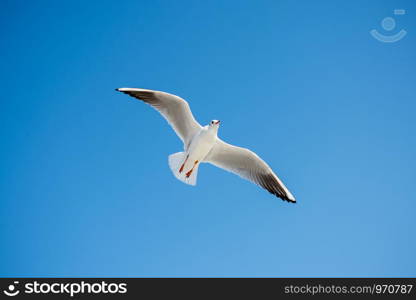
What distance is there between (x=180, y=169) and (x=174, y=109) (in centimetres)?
106

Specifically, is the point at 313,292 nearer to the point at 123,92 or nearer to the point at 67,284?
the point at 67,284

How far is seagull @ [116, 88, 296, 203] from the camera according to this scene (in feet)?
26.7

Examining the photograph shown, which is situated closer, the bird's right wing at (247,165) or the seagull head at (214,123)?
the seagull head at (214,123)

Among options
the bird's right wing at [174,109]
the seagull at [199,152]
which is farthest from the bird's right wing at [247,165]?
the bird's right wing at [174,109]

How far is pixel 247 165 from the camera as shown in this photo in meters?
Result: 8.70

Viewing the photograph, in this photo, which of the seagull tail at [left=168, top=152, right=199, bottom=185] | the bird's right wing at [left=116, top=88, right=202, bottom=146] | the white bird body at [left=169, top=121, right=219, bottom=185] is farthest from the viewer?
→ the seagull tail at [left=168, top=152, right=199, bottom=185]

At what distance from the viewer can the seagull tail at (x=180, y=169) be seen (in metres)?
8.38

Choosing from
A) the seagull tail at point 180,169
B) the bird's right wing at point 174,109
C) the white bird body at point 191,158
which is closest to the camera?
the bird's right wing at point 174,109

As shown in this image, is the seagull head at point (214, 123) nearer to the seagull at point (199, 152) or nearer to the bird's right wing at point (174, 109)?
the seagull at point (199, 152)

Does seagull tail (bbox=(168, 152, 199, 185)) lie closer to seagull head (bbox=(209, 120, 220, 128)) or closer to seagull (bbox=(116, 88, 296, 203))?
seagull (bbox=(116, 88, 296, 203))

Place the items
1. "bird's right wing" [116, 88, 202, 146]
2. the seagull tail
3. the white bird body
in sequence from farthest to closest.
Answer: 1. the seagull tail
2. the white bird body
3. "bird's right wing" [116, 88, 202, 146]

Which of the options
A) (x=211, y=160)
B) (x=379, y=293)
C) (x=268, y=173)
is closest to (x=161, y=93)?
(x=211, y=160)

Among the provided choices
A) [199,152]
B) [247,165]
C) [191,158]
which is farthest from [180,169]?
[247,165]

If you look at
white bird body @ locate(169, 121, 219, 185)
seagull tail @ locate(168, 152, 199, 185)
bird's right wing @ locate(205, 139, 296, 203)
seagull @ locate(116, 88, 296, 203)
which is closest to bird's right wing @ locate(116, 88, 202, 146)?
seagull @ locate(116, 88, 296, 203)
